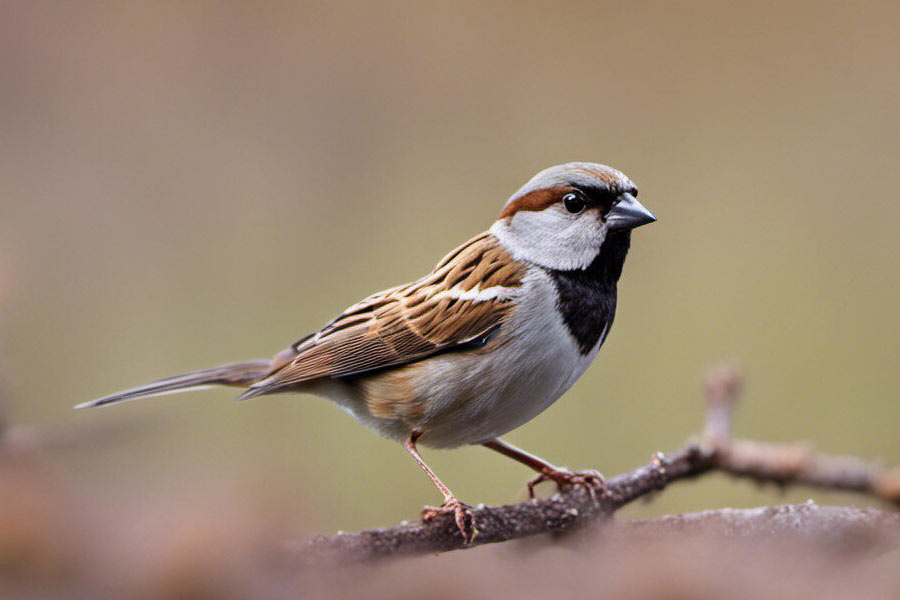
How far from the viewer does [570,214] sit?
7.69ft

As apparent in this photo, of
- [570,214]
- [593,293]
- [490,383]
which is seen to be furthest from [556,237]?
[490,383]

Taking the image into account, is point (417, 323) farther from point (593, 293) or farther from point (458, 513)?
point (458, 513)

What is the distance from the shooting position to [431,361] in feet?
7.93

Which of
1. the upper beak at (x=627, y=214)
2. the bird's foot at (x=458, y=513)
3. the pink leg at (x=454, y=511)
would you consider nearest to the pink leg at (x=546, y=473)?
the pink leg at (x=454, y=511)

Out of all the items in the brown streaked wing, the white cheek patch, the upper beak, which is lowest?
the brown streaked wing

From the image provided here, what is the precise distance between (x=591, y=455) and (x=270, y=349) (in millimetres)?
1609

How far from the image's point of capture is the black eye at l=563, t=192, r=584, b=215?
2.32m

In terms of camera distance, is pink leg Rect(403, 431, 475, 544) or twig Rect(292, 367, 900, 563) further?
pink leg Rect(403, 431, 475, 544)

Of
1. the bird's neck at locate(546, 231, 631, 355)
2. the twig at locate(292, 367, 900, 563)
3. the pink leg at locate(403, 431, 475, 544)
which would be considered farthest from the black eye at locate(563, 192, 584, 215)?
the pink leg at locate(403, 431, 475, 544)

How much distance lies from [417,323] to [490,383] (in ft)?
1.18

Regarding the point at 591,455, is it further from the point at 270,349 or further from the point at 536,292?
the point at 270,349

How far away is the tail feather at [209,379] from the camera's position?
243 centimetres

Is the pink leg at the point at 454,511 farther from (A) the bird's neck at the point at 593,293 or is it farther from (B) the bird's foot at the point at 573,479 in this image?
(A) the bird's neck at the point at 593,293

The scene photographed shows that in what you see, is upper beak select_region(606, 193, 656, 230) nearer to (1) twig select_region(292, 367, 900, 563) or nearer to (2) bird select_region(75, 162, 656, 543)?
(2) bird select_region(75, 162, 656, 543)
